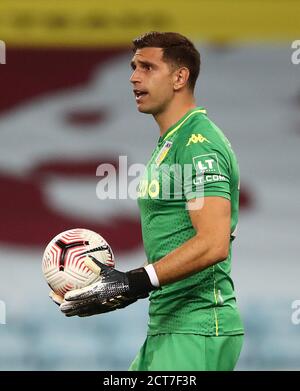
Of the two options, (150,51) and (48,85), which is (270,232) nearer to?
(48,85)

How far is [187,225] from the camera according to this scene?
10.8 feet

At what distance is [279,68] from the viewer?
5.95 metres

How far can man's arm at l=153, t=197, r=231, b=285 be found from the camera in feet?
10.2

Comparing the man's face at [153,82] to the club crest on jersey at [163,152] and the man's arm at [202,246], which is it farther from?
the man's arm at [202,246]

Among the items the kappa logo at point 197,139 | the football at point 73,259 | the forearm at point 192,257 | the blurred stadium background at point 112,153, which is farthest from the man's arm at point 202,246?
the blurred stadium background at point 112,153

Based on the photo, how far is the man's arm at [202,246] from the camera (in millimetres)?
3104

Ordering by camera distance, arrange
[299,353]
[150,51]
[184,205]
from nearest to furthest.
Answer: [184,205] → [150,51] → [299,353]

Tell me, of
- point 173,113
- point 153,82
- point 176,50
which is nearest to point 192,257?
point 173,113

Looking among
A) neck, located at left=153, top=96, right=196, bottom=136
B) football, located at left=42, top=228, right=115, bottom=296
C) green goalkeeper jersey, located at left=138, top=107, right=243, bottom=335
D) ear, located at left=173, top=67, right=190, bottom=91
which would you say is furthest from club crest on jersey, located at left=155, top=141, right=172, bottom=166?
football, located at left=42, top=228, right=115, bottom=296

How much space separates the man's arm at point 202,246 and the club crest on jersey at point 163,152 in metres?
0.29

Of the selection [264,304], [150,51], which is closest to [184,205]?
[150,51]

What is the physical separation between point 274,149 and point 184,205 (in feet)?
9.03

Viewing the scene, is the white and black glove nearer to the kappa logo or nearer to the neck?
the kappa logo

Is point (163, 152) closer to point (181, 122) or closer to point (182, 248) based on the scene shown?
point (181, 122)
